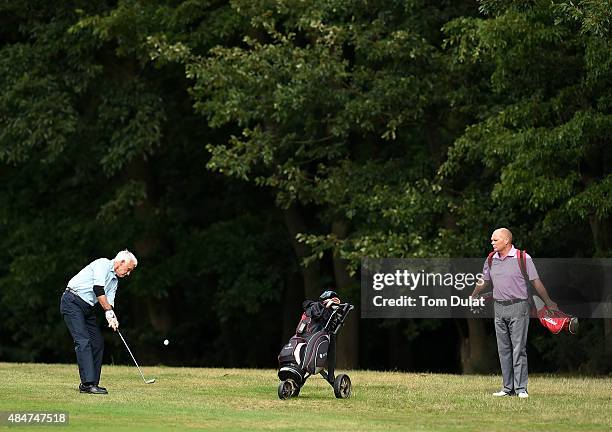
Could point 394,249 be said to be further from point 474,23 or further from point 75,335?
point 75,335

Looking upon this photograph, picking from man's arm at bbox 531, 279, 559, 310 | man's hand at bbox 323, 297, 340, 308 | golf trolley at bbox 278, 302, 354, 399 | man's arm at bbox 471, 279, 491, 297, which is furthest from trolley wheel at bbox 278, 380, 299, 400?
man's arm at bbox 531, 279, 559, 310

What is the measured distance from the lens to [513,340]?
1677cm

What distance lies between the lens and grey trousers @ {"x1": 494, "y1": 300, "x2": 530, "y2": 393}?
54.9 feet

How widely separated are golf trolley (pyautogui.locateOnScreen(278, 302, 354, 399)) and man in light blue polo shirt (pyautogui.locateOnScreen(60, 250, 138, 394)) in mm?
1986

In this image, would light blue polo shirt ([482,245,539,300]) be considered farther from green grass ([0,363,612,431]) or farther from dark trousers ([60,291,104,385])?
dark trousers ([60,291,104,385])

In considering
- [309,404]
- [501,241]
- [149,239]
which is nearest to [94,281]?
[309,404]

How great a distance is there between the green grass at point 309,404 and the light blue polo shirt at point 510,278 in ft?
3.88

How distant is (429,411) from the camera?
1517cm

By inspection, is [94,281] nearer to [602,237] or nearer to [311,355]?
[311,355]

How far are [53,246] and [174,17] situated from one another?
27.9ft

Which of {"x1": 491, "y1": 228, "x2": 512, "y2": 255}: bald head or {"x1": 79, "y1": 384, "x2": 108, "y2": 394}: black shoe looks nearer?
{"x1": 491, "y1": 228, "x2": 512, "y2": 255}: bald head

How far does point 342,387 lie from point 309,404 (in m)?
0.99

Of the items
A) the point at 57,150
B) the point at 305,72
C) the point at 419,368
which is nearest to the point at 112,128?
the point at 57,150

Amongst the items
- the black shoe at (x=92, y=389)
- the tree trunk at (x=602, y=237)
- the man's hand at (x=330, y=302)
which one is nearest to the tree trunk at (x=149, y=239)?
the tree trunk at (x=602, y=237)
